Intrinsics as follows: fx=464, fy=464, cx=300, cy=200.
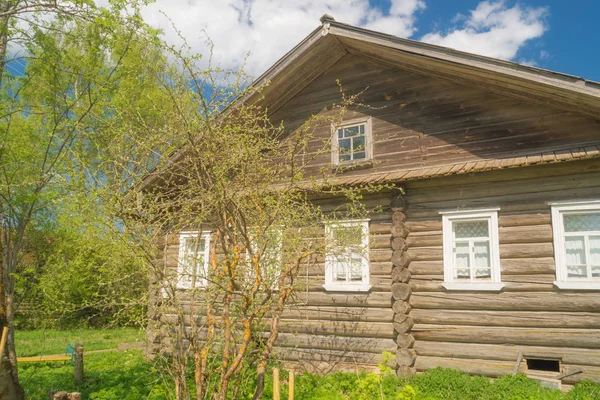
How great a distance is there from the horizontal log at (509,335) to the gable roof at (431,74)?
2.97m

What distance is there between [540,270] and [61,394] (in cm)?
776

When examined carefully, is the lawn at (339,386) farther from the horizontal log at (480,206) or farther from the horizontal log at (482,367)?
the horizontal log at (480,206)

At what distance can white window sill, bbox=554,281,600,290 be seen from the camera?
25.8 ft

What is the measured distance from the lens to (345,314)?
10.1 m

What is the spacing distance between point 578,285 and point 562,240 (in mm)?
814

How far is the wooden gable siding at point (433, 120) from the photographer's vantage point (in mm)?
8898

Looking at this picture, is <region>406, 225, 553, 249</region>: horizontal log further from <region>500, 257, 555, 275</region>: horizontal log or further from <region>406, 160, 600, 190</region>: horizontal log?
<region>406, 160, 600, 190</region>: horizontal log

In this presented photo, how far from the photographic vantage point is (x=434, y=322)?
914 centimetres

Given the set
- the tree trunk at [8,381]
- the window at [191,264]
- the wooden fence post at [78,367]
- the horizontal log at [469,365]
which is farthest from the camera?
the wooden fence post at [78,367]

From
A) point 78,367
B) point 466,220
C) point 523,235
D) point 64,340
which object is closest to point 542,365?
point 523,235

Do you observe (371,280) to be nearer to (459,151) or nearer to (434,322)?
(434,322)

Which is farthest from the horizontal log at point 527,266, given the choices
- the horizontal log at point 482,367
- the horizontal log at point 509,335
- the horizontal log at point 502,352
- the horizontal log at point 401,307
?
the horizontal log at point 401,307

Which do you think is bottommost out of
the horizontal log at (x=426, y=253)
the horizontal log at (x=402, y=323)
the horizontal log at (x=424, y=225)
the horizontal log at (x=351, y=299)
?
the horizontal log at (x=402, y=323)

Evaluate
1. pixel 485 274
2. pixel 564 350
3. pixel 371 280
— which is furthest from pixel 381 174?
pixel 564 350
